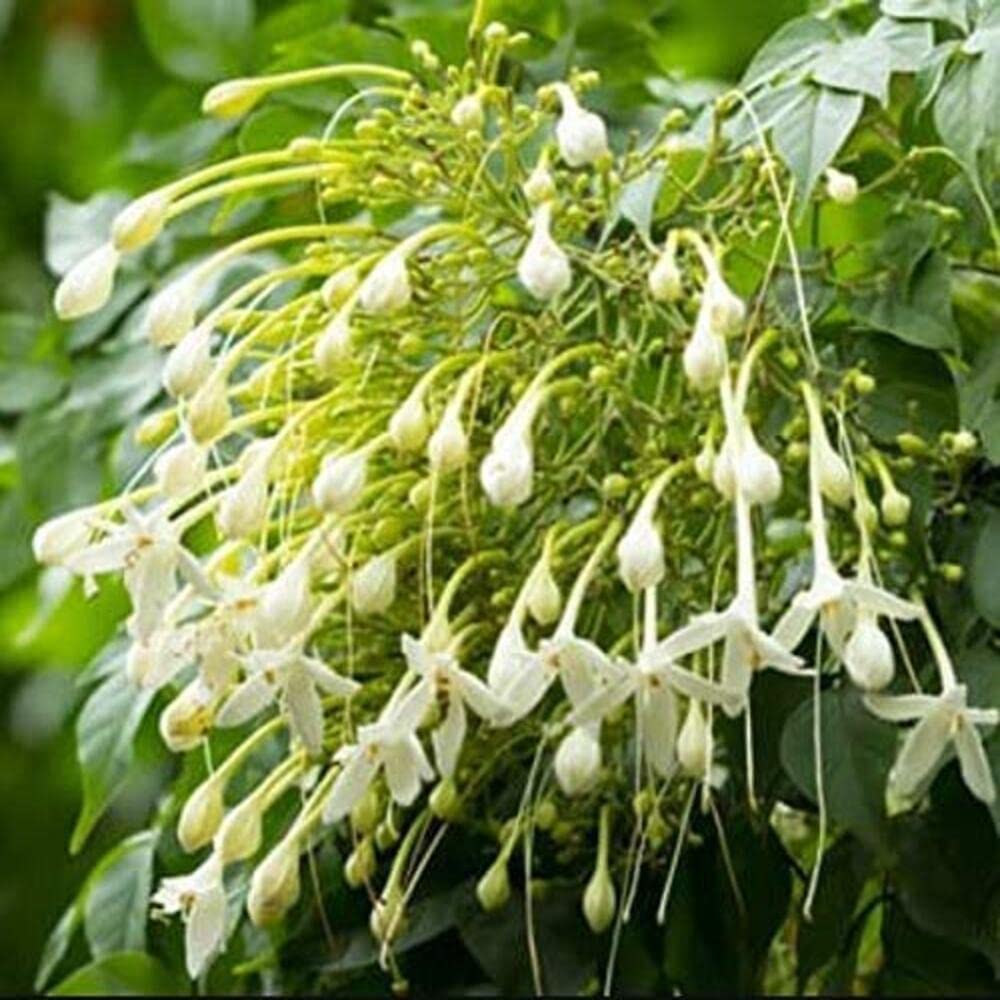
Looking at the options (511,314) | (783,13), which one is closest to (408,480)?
(511,314)

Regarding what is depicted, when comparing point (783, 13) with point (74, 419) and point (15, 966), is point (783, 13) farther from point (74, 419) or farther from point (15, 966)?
point (15, 966)

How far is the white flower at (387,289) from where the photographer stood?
0.83 meters

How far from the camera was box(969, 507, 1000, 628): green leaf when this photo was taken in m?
0.87

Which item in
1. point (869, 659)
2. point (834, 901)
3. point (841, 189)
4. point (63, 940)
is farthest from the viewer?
point (63, 940)

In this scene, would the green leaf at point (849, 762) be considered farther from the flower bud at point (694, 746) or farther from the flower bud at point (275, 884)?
the flower bud at point (275, 884)

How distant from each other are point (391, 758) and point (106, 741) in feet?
0.89

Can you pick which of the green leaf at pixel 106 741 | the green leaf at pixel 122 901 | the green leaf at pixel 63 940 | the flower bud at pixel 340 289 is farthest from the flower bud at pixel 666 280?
the green leaf at pixel 63 940

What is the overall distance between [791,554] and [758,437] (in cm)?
8

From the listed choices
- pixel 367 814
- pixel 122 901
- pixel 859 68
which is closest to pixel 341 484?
pixel 367 814

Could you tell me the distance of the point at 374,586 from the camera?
0.85m

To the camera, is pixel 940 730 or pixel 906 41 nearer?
pixel 940 730

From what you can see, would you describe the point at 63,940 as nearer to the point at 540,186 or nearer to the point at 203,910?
the point at 203,910

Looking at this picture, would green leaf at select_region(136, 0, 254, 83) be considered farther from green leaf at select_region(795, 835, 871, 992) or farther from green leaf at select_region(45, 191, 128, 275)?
green leaf at select_region(795, 835, 871, 992)

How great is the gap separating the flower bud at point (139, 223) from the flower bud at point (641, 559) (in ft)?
0.70
